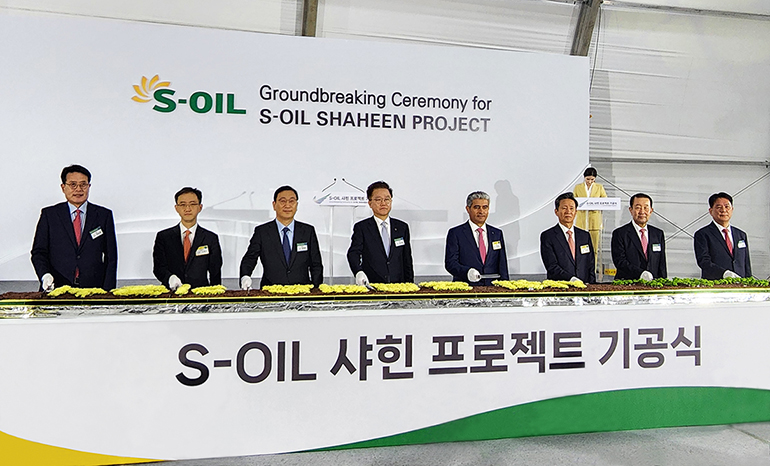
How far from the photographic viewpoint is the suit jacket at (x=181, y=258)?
398 centimetres

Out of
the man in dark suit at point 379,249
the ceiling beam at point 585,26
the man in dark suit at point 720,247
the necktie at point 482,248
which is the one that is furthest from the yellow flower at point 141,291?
the ceiling beam at point 585,26

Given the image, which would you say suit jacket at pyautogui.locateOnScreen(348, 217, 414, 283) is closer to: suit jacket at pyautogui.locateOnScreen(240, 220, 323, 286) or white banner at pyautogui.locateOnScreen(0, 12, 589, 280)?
suit jacket at pyautogui.locateOnScreen(240, 220, 323, 286)

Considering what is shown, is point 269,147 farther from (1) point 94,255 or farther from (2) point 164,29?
(1) point 94,255

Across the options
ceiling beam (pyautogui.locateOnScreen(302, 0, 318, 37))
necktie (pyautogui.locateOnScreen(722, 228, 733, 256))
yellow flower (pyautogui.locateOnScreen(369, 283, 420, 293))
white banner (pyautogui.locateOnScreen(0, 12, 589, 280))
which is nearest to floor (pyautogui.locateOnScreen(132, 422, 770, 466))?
yellow flower (pyautogui.locateOnScreen(369, 283, 420, 293))

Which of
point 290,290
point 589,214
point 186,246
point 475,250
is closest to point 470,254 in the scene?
point 475,250

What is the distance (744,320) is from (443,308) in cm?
177

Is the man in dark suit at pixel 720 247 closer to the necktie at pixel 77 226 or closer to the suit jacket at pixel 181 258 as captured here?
the suit jacket at pixel 181 258

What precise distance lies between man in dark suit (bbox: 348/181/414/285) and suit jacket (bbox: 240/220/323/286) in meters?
0.32

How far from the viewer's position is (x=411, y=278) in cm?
421

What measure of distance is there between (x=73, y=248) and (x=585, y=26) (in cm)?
607

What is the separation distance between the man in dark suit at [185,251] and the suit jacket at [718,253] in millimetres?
4175

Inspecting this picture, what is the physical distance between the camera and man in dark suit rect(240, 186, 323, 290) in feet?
12.9

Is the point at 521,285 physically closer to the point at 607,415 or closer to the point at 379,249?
the point at 607,415

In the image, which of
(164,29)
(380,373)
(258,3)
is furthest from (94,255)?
(258,3)
